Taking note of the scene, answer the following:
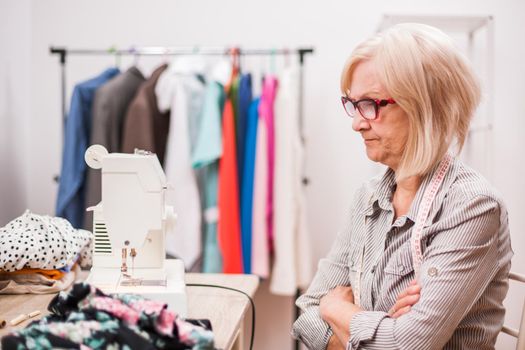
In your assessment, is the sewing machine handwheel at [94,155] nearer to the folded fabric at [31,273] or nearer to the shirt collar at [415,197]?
the folded fabric at [31,273]

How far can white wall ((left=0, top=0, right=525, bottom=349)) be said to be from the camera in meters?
3.18

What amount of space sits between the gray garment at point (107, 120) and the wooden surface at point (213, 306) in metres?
1.01

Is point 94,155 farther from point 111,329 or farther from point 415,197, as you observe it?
point 415,197

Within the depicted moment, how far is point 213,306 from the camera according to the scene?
1.49 m

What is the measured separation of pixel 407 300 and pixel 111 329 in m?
0.63

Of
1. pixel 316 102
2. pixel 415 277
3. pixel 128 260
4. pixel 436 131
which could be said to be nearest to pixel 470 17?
pixel 316 102

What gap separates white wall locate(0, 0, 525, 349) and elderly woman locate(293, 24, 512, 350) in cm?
180

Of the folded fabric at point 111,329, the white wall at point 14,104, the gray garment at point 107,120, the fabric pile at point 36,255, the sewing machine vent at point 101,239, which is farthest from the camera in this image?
the white wall at point 14,104

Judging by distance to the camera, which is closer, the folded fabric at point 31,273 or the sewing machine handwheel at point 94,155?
the sewing machine handwheel at point 94,155

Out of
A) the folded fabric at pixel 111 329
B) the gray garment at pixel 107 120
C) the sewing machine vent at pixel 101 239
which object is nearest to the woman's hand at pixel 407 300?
the folded fabric at pixel 111 329

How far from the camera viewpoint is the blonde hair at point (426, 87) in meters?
1.30

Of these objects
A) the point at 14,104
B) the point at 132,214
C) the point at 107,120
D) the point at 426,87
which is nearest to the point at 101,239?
the point at 132,214

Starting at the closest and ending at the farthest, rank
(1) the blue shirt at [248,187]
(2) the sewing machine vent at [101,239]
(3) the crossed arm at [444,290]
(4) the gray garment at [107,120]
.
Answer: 1. (3) the crossed arm at [444,290]
2. (2) the sewing machine vent at [101,239]
3. (4) the gray garment at [107,120]
4. (1) the blue shirt at [248,187]

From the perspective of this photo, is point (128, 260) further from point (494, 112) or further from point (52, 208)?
point (494, 112)
